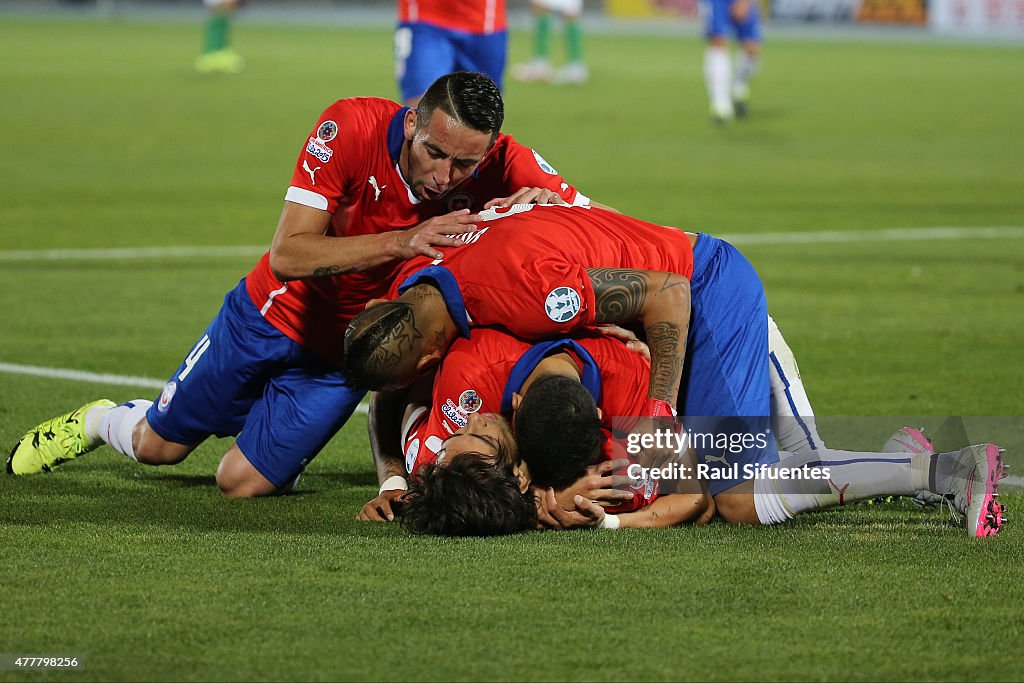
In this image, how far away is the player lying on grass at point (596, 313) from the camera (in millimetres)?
5609

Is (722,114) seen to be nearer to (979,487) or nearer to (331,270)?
(331,270)

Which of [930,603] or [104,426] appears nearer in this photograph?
[930,603]

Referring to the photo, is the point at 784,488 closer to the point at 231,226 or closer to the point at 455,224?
the point at 455,224

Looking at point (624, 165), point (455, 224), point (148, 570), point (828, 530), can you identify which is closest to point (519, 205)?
point (455, 224)

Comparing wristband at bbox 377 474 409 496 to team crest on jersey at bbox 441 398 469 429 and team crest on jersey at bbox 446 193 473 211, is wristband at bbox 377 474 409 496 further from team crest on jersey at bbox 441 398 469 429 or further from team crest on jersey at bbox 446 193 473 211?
team crest on jersey at bbox 446 193 473 211

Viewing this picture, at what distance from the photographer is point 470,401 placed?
5.61 metres

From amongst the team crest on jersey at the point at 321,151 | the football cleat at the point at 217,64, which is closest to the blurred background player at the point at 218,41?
the football cleat at the point at 217,64

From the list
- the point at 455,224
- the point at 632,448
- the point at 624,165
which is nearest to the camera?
the point at 632,448

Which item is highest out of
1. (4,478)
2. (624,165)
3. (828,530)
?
(828,530)

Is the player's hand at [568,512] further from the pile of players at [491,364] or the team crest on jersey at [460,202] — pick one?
the team crest on jersey at [460,202]

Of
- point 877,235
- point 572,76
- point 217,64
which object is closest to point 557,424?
point 877,235

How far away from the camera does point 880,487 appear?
572 cm

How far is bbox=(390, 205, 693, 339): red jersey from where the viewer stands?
5617 mm

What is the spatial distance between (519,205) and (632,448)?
1.19 metres
